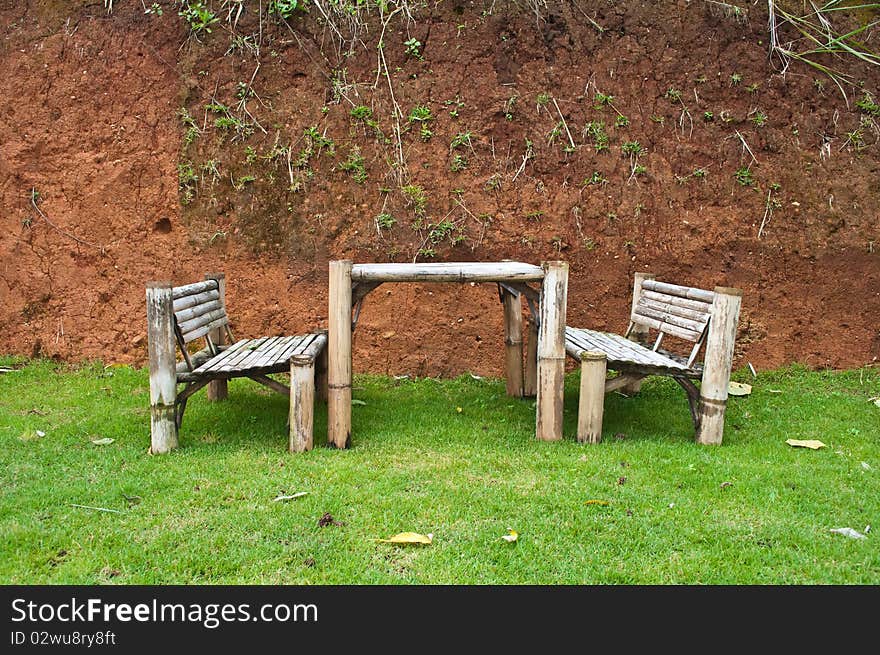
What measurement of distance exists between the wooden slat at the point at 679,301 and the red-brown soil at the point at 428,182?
101cm

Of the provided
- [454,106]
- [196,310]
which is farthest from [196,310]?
[454,106]

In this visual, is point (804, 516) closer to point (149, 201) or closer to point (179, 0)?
point (149, 201)

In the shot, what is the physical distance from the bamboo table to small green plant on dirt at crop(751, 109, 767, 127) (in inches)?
132

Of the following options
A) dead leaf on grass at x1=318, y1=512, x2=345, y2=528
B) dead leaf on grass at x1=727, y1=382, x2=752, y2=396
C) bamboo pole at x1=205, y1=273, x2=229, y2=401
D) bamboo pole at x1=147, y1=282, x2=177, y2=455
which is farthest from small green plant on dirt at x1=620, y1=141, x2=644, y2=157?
dead leaf on grass at x1=318, y1=512, x2=345, y2=528

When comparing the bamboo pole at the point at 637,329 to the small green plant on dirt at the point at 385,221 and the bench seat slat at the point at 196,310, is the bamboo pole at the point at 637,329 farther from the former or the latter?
the bench seat slat at the point at 196,310

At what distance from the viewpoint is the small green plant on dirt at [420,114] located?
6.36 metres

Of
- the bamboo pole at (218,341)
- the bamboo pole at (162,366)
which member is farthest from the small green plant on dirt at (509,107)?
the bamboo pole at (162,366)

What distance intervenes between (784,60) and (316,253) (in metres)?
4.85

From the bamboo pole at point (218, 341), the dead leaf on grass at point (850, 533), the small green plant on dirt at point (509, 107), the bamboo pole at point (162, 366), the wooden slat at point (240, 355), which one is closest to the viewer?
the dead leaf on grass at point (850, 533)

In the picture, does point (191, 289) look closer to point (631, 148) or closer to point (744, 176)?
point (631, 148)

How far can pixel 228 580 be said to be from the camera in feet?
9.01

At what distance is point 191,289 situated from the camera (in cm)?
457

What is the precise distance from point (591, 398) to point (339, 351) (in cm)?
168

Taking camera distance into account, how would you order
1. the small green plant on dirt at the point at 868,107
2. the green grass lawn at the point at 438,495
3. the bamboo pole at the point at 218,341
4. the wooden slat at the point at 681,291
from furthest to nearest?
the small green plant on dirt at the point at 868,107 → the bamboo pole at the point at 218,341 → the wooden slat at the point at 681,291 → the green grass lawn at the point at 438,495
